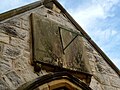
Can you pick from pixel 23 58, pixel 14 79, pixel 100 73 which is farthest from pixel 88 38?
pixel 14 79

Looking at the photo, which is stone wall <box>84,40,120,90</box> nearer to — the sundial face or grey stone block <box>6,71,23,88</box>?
the sundial face

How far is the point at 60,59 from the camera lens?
319cm

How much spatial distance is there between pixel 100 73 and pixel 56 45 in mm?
715

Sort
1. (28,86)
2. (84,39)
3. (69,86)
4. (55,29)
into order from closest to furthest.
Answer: (28,86), (69,86), (55,29), (84,39)

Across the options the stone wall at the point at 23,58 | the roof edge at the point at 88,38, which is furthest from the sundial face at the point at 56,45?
the roof edge at the point at 88,38

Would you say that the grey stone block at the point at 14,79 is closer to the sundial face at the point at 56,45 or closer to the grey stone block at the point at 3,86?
the grey stone block at the point at 3,86

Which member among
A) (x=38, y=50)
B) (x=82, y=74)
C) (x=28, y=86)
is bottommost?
(x=28, y=86)

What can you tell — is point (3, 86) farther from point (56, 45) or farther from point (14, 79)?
point (56, 45)

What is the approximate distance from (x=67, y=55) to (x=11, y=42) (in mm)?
727

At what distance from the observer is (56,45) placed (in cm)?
333

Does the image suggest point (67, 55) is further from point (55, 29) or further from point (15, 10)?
point (15, 10)

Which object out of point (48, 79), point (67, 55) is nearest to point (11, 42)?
point (48, 79)

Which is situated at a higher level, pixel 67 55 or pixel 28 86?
pixel 67 55

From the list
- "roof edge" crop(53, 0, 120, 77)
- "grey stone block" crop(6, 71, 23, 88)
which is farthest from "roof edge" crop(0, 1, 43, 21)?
"grey stone block" crop(6, 71, 23, 88)
